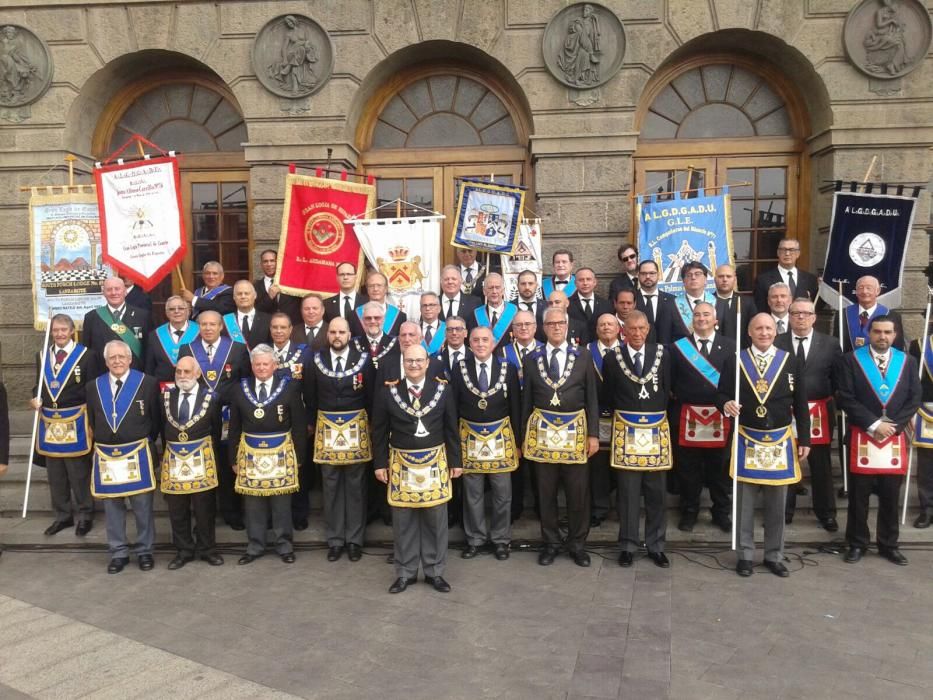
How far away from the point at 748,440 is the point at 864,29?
5.05m

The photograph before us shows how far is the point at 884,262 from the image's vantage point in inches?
285

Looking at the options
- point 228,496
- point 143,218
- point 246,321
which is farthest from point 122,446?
point 143,218

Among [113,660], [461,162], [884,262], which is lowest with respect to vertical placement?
→ [113,660]

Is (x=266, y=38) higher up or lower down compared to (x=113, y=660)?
higher up

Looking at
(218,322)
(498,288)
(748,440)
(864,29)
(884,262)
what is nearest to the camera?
(748,440)

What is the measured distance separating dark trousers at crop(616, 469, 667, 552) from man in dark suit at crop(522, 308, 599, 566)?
29 centimetres

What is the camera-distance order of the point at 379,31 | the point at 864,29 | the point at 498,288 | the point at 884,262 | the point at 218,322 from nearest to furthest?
the point at 218,322 < the point at 498,288 < the point at 884,262 < the point at 864,29 < the point at 379,31

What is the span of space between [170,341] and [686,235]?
502cm

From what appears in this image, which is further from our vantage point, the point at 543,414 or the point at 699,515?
the point at 699,515

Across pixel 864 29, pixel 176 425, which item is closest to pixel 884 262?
pixel 864 29

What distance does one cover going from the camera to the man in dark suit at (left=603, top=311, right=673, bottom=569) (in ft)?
18.5

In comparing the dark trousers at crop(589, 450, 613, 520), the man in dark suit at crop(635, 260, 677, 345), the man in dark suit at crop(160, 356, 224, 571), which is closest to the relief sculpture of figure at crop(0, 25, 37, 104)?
the man in dark suit at crop(160, 356, 224, 571)

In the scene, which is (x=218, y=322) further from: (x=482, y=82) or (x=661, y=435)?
(x=482, y=82)

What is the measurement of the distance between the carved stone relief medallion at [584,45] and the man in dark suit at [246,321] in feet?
13.5
